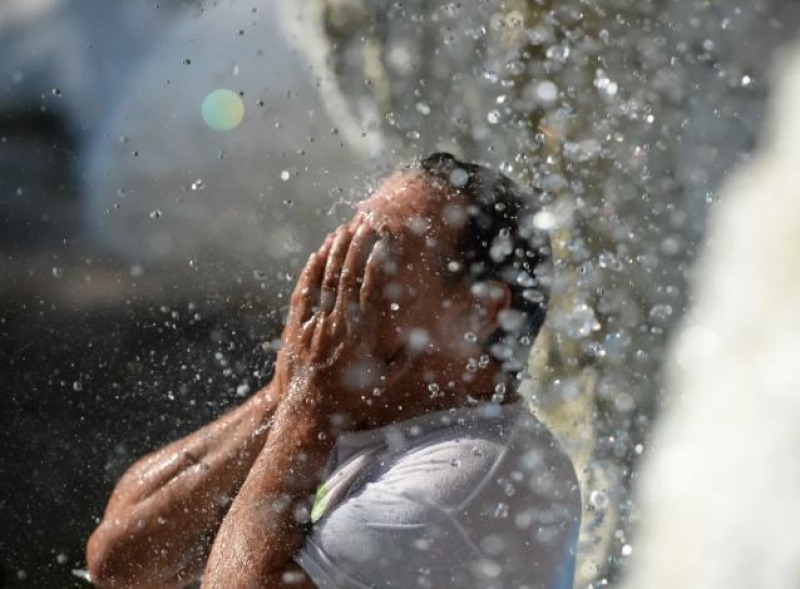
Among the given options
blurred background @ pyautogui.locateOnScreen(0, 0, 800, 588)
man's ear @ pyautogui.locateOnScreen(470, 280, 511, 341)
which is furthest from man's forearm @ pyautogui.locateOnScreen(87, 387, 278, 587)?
blurred background @ pyautogui.locateOnScreen(0, 0, 800, 588)

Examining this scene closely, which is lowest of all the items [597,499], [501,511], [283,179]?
[597,499]

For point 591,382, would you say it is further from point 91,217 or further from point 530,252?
point 91,217

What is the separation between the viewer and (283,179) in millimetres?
4398

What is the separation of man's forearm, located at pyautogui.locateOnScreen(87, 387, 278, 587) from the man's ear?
0.39 m

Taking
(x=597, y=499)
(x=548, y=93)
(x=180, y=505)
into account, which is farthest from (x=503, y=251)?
(x=597, y=499)

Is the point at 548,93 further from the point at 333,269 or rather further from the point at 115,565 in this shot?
the point at 115,565

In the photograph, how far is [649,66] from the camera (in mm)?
3406

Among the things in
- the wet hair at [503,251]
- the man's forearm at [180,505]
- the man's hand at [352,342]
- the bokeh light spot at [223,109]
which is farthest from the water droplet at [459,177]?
the bokeh light spot at [223,109]

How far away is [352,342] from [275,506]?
28 centimetres

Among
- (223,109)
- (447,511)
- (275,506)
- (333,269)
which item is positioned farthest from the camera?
(223,109)

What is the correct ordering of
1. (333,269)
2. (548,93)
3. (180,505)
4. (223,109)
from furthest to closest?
(223,109) → (548,93) → (180,505) → (333,269)

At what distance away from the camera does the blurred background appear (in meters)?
3.38

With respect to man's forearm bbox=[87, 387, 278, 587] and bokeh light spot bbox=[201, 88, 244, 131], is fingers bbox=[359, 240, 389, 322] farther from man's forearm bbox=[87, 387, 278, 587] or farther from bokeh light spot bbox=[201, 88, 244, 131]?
bokeh light spot bbox=[201, 88, 244, 131]

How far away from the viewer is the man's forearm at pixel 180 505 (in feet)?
6.16
